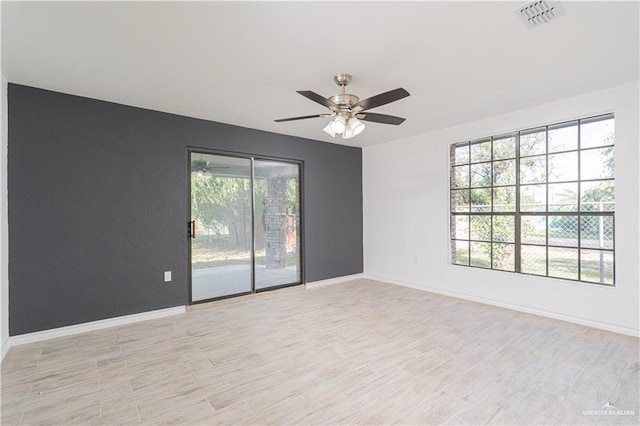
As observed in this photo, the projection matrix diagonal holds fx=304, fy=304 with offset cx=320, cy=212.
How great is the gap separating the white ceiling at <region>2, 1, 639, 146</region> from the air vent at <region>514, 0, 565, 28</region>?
0.15 feet

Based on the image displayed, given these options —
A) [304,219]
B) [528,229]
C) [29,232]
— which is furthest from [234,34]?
[528,229]

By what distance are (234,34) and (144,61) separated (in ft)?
3.22

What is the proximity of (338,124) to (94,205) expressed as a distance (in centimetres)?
294

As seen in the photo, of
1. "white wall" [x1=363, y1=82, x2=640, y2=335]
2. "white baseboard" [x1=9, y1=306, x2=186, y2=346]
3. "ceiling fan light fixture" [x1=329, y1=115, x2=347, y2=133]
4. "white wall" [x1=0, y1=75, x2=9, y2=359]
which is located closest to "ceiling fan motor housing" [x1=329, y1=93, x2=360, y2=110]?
"ceiling fan light fixture" [x1=329, y1=115, x2=347, y2=133]

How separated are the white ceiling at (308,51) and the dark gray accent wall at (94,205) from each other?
363 mm

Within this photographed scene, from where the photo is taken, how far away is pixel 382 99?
2.55 meters

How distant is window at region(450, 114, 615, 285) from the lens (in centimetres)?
347

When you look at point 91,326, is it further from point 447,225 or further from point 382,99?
point 447,225

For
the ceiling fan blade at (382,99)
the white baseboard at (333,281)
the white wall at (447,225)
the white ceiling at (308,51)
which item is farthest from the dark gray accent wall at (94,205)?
the white wall at (447,225)

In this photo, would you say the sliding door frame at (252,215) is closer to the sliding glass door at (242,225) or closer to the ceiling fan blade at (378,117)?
the sliding glass door at (242,225)

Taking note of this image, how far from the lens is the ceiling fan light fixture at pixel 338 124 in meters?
2.73

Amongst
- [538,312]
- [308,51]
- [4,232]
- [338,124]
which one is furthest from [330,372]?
[4,232]

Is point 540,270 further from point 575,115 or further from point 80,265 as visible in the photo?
point 80,265

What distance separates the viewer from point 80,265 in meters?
3.38
